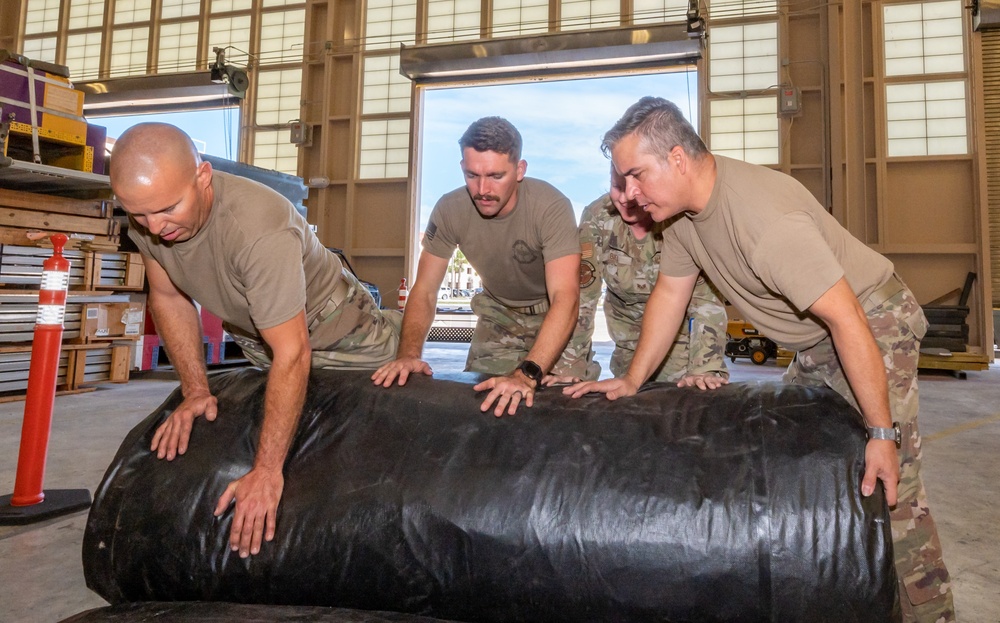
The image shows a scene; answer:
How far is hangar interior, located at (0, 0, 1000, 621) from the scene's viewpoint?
723cm

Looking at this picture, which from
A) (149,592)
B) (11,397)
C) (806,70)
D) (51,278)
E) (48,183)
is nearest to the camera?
(149,592)

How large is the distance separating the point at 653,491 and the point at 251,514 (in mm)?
812

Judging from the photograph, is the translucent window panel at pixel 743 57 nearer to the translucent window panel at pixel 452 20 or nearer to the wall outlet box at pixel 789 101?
the wall outlet box at pixel 789 101

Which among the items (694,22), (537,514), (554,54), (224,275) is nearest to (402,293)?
(554,54)

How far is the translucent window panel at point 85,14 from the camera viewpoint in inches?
414

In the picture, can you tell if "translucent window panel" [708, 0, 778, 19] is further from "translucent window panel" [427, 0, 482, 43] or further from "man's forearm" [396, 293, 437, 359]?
"man's forearm" [396, 293, 437, 359]

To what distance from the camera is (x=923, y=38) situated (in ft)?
24.4

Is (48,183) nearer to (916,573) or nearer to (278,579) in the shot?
(278,579)

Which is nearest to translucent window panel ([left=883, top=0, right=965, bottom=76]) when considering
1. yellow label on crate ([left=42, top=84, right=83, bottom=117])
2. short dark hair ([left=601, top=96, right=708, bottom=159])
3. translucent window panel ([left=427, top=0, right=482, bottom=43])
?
translucent window panel ([left=427, top=0, right=482, bottom=43])

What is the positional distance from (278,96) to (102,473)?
7.99m

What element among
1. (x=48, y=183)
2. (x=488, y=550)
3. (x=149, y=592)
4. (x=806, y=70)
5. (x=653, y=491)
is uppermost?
(x=806, y=70)

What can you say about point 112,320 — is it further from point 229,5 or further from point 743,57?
point 743,57

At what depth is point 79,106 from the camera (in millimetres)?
4902

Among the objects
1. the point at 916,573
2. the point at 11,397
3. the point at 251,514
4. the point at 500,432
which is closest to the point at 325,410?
the point at 251,514
